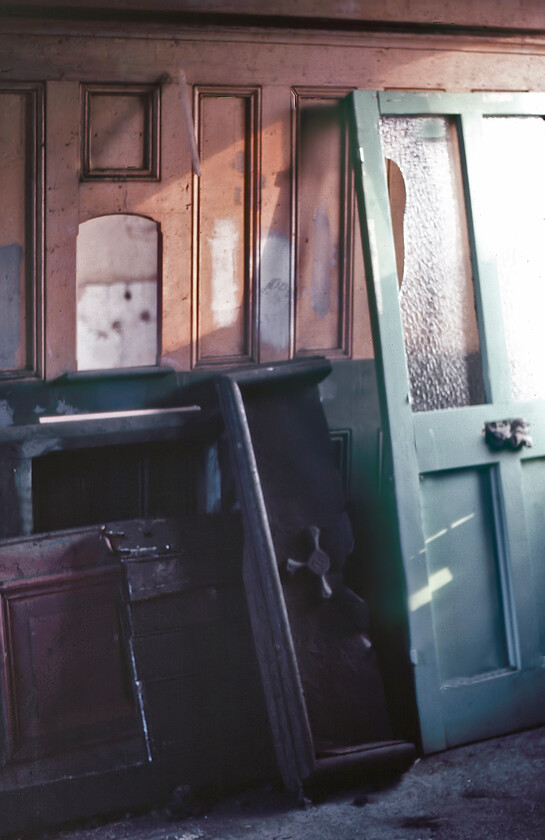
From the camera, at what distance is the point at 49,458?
3.13 meters

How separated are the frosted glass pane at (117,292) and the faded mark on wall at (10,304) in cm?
22

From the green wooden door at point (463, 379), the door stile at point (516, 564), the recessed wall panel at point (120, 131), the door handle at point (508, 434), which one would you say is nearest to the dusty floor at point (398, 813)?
the green wooden door at point (463, 379)

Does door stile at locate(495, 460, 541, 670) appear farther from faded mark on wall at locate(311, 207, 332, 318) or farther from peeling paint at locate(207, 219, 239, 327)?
peeling paint at locate(207, 219, 239, 327)

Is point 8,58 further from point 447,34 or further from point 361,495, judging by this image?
point 361,495

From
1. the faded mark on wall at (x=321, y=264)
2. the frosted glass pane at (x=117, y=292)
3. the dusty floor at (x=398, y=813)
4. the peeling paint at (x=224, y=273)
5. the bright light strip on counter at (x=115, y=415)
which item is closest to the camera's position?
the dusty floor at (x=398, y=813)

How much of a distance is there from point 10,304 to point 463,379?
5.42ft

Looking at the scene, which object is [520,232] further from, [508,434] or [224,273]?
[224,273]

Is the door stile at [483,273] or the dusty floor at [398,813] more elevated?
the door stile at [483,273]

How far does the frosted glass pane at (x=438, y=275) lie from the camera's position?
2947 millimetres

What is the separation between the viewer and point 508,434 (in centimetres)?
290

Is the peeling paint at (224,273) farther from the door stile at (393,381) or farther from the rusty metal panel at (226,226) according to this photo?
the door stile at (393,381)

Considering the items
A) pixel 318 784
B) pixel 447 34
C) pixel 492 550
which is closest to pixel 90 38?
pixel 447 34

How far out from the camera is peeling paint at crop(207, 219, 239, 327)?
3.29 m

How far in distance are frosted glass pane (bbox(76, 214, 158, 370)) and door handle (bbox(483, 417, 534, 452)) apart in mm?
1290
